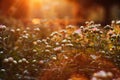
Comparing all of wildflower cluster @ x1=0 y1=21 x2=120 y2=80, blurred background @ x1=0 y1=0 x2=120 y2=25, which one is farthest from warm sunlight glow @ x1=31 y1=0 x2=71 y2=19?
wildflower cluster @ x1=0 y1=21 x2=120 y2=80

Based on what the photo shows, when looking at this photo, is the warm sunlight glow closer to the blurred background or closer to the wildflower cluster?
the blurred background

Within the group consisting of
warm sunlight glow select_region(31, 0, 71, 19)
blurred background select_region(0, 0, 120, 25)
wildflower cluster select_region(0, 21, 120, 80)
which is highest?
warm sunlight glow select_region(31, 0, 71, 19)

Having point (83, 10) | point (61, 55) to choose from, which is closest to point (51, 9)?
point (83, 10)

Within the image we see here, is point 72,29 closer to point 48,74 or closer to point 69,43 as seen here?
point 69,43

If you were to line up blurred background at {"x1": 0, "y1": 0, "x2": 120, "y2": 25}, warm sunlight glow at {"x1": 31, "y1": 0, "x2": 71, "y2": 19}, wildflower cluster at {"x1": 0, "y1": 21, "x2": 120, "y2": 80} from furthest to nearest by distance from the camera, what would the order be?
warm sunlight glow at {"x1": 31, "y1": 0, "x2": 71, "y2": 19} → blurred background at {"x1": 0, "y1": 0, "x2": 120, "y2": 25} → wildflower cluster at {"x1": 0, "y1": 21, "x2": 120, "y2": 80}

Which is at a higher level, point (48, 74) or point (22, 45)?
point (22, 45)

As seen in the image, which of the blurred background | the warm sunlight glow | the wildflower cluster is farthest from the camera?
the warm sunlight glow

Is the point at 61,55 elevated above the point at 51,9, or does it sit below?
below

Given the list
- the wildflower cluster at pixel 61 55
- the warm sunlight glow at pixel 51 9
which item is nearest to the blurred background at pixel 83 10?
the warm sunlight glow at pixel 51 9

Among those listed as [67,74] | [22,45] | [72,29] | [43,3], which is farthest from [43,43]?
[43,3]

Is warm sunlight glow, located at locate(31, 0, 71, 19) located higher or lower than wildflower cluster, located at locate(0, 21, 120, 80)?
higher

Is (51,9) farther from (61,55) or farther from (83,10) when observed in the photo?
(61,55)
